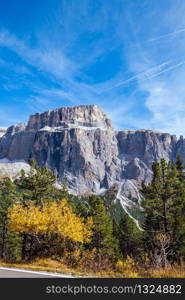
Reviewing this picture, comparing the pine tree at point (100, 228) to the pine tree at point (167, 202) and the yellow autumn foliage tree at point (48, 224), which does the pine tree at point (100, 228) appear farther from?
the yellow autumn foliage tree at point (48, 224)

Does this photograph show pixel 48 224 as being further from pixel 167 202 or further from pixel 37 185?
pixel 167 202

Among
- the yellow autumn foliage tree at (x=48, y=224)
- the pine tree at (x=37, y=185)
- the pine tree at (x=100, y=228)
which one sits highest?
the pine tree at (x=37, y=185)

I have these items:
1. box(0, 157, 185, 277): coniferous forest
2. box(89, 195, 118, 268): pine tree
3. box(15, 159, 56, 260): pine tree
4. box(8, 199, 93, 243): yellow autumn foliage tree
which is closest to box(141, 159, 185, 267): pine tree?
Answer: box(0, 157, 185, 277): coniferous forest

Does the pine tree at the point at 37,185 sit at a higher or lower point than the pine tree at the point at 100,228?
higher

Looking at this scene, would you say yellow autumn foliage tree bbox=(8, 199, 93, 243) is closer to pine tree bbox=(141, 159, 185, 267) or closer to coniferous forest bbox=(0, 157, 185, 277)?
coniferous forest bbox=(0, 157, 185, 277)

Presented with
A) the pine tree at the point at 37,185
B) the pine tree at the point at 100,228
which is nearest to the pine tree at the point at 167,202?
the pine tree at the point at 37,185

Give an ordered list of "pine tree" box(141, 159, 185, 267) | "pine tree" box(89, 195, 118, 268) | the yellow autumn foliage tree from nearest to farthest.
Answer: the yellow autumn foliage tree
"pine tree" box(141, 159, 185, 267)
"pine tree" box(89, 195, 118, 268)

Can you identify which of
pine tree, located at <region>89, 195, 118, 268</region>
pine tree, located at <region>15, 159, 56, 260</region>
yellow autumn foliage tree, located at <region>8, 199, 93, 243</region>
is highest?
pine tree, located at <region>15, 159, 56, 260</region>

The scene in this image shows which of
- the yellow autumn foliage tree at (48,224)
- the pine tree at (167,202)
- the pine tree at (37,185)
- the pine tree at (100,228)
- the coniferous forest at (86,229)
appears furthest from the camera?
the pine tree at (100,228)

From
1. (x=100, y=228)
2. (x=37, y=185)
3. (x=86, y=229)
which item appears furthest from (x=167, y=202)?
(x=100, y=228)

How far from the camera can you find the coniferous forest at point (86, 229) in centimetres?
977

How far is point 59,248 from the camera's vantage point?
14.7m

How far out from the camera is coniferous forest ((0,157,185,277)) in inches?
385

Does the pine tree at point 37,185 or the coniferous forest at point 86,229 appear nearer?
the coniferous forest at point 86,229
